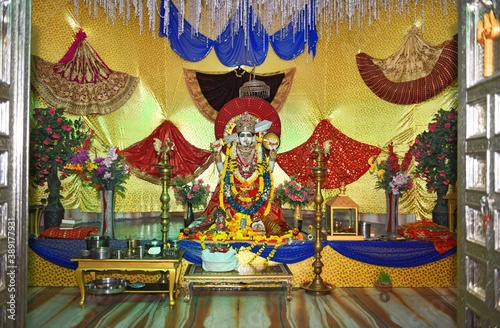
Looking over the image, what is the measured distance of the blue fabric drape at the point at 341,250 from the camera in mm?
5559

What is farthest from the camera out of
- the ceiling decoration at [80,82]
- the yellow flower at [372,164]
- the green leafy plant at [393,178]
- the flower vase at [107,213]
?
the ceiling decoration at [80,82]

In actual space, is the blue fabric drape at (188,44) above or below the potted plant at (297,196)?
above

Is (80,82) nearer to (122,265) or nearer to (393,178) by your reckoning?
(122,265)

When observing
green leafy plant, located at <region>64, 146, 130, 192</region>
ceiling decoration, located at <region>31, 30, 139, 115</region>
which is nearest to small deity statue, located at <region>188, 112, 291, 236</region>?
green leafy plant, located at <region>64, 146, 130, 192</region>

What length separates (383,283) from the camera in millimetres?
5207

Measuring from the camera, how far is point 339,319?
14.6ft

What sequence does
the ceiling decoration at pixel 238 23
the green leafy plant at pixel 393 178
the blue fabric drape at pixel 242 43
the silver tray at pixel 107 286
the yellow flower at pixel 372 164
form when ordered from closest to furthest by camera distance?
the silver tray at pixel 107 286 → the green leafy plant at pixel 393 178 → the yellow flower at pixel 372 164 → the ceiling decoration at pixel 238 23 → the blue fabric drape at pixel 242 43

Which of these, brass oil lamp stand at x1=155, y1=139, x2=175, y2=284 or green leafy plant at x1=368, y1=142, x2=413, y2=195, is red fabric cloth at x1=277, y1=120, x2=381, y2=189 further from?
brass oil lamp stand at x1=155, y1=139, x2=175, y2=284

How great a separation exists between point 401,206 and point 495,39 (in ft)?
17.8

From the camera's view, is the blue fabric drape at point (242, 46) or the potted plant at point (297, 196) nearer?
the potted plant at point (297, 196)

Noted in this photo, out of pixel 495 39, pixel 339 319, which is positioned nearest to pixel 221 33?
pixel 339 319

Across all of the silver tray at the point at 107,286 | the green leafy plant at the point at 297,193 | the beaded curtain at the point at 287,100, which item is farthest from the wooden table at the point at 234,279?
the beaded curtain at the point at 287,100

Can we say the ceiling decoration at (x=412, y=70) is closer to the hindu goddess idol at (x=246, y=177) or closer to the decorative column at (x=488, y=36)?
the hindu goddess idol at (x=246, y=177)

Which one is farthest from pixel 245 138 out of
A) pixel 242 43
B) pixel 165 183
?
pixel 242 43
